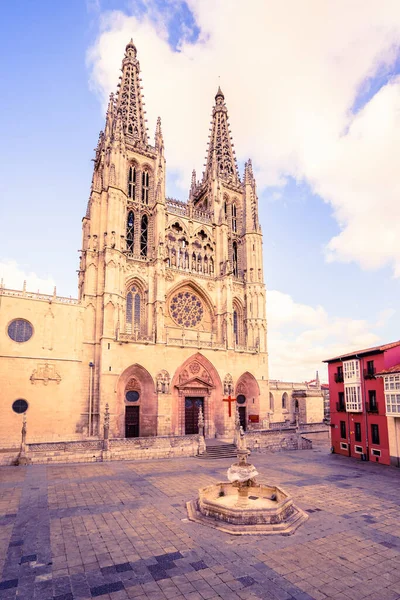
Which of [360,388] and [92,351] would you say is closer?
[360,388]

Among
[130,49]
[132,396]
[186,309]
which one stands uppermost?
[130,49]

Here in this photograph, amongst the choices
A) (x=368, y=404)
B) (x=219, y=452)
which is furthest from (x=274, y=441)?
(x=368, y=404)

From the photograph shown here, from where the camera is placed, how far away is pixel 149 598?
23.1 ft

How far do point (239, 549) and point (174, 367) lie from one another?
2309 cm

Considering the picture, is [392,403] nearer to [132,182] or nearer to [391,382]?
[391,382]

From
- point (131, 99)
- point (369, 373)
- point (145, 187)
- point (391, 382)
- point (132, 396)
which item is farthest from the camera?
point (131, 99)

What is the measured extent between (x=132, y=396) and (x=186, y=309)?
10.3 meters

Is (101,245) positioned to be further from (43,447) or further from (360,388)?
(360,388)

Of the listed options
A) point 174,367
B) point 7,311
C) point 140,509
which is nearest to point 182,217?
point 174,367

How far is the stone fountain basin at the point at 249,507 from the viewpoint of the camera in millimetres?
10875

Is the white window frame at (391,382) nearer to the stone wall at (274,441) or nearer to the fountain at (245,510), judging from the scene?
the stone wall at (274,441)

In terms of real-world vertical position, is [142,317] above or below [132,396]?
above

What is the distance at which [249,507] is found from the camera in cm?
1177

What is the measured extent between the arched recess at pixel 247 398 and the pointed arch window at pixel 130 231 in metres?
17.4
